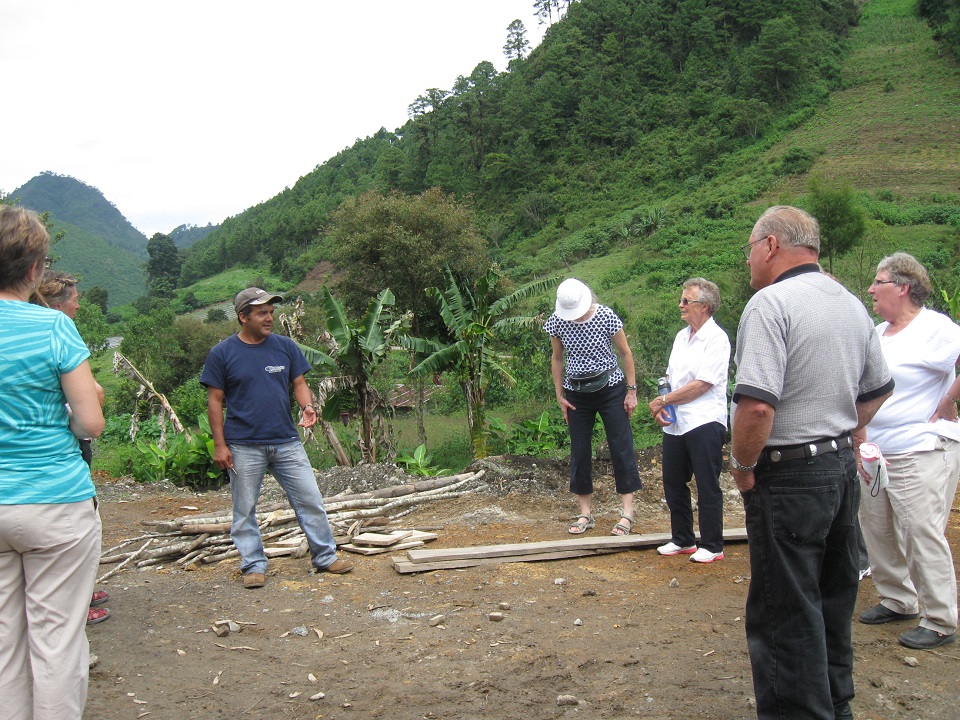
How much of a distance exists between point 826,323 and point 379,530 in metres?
4.34

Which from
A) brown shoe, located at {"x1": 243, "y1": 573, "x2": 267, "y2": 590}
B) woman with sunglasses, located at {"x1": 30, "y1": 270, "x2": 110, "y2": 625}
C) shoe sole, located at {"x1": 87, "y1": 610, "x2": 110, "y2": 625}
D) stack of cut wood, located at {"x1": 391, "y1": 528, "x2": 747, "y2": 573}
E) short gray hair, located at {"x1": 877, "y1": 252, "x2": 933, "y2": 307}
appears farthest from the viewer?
stack of cut wood, located at {"x1": 391, "y1": 528, "x2": 747, "y2": 573}

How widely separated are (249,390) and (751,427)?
3.40 meters

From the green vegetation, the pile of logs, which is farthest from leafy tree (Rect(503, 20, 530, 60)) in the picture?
the pile of logs

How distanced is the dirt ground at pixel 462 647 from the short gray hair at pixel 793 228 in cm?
201

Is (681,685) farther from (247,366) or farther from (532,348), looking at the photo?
(532,348)

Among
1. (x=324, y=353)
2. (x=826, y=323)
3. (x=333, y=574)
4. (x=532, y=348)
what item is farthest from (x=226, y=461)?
(x=532, y=348)

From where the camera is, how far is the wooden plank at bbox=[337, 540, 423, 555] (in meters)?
5.71

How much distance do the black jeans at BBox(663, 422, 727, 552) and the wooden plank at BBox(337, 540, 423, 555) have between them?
1978 mm

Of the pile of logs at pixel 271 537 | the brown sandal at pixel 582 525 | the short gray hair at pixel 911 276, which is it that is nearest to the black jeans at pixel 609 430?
the brown sandal at pixel 582 525

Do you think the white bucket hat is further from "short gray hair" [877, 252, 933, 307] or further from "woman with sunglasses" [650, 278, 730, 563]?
"short gray hair" [877, 252, 933, 307]

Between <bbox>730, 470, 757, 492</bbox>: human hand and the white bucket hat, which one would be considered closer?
<bbox>730, 470, 757, 492</bbox>: human hand

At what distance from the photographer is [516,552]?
5.37 meters

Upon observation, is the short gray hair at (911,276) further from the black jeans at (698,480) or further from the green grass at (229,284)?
the green grass at (229,284)

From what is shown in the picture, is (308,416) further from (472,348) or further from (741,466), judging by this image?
(472,348)
